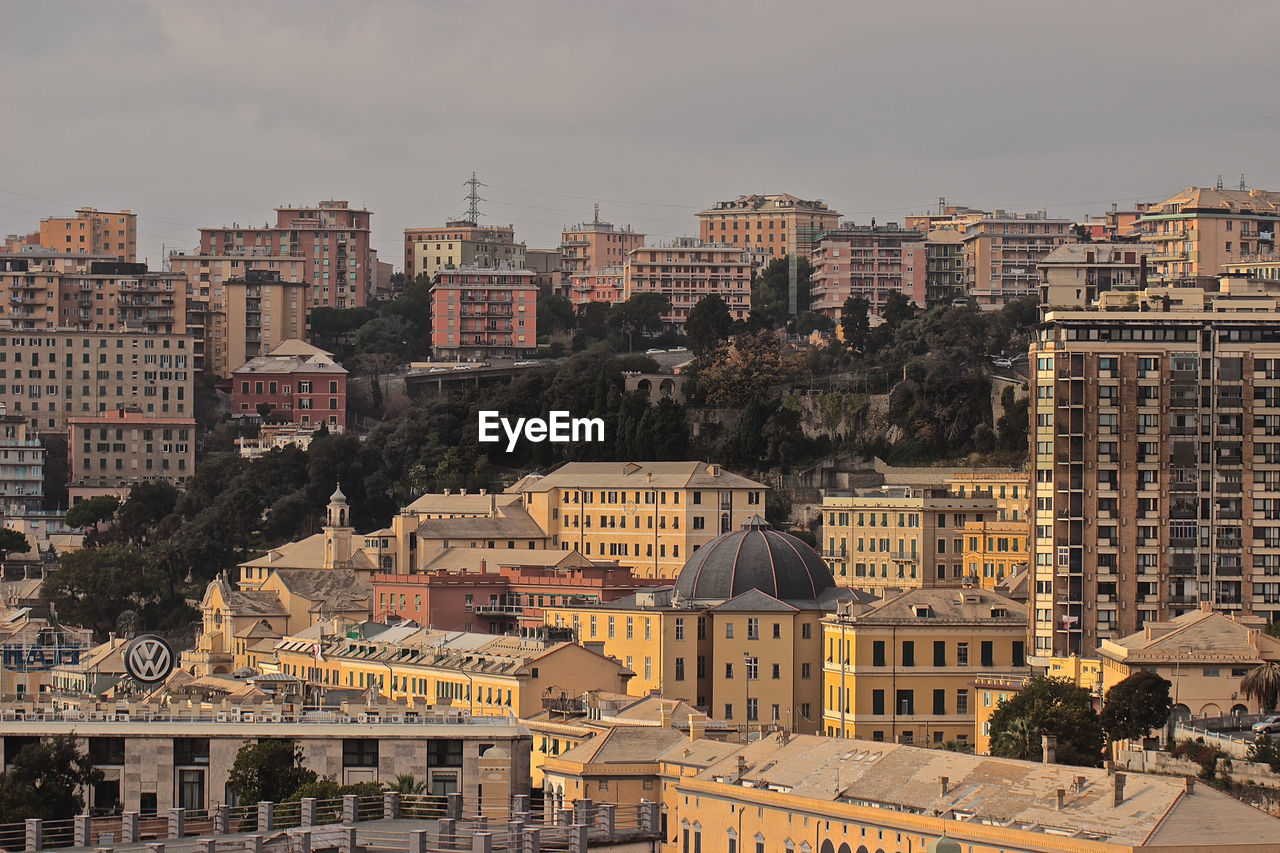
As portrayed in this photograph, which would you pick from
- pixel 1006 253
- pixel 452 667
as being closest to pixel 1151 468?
pixel 452 667

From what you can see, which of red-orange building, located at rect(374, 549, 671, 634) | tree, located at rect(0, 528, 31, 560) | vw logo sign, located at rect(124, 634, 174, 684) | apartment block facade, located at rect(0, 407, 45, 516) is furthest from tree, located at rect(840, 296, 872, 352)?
vw logo sign, located at rect(124, 634, 174, 684)

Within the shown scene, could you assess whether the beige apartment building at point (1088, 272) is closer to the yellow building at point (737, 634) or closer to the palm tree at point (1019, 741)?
the yellow building at point (737, 634)

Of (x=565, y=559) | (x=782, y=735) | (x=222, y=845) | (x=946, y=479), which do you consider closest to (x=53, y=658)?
(x=565, y=559)

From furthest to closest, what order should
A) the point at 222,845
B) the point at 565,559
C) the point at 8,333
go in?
the point at 8,333 < the point at 565,559 < the point at 222,845

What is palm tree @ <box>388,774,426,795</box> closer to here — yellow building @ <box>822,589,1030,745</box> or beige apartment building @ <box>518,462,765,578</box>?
yellow building @ <box>822,589,1030,745</box>

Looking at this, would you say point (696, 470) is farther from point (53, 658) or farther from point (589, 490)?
point (53, 658)

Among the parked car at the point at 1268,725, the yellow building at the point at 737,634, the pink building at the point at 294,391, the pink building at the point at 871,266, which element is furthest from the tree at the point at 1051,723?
the pink building at the point at 871,266

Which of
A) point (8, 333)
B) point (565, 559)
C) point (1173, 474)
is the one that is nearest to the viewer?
point (1173, 474)
